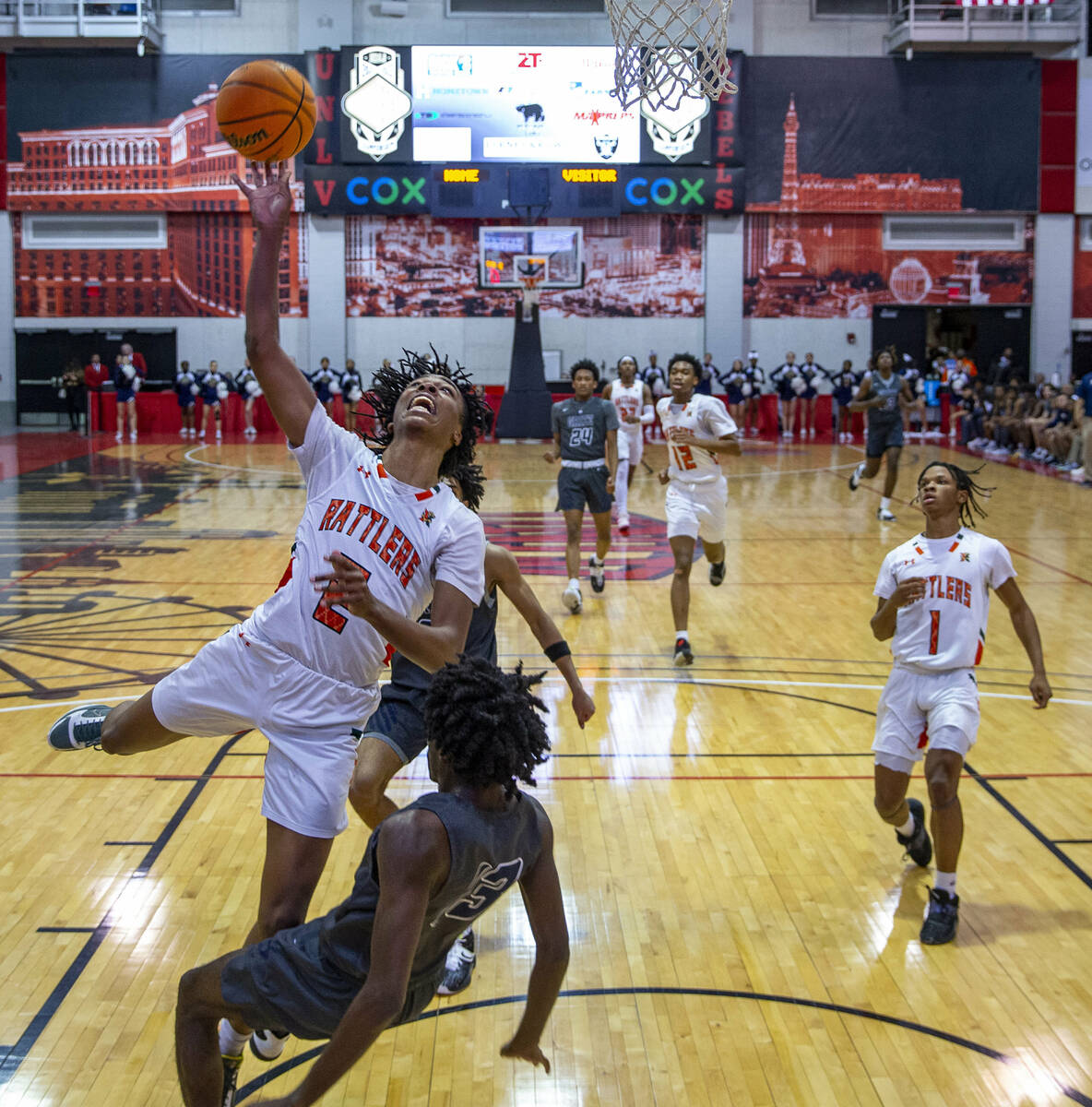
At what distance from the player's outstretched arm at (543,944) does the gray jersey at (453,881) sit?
0.05 meters

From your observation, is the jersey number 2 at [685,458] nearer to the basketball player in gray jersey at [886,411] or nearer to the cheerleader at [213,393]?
the basketball player in gray jersey at [886,411]

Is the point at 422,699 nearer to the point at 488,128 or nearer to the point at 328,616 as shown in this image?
the point at 328,616

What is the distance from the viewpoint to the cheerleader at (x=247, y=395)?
25922mm

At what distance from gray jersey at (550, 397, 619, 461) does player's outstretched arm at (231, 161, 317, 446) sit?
22.0 ft

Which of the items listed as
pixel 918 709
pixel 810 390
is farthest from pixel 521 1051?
pixel 810 390

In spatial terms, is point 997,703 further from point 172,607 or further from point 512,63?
point 512,63

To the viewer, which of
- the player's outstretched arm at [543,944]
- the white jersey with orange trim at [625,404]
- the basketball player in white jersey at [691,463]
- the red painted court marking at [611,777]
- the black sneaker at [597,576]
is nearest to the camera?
the player's outstretched arm at [543,944]

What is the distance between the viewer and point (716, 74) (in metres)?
7.76

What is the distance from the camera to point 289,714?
3498mm

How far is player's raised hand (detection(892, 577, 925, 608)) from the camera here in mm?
4738

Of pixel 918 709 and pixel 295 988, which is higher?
pixel 918 709

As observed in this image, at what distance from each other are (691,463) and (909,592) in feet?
13.9

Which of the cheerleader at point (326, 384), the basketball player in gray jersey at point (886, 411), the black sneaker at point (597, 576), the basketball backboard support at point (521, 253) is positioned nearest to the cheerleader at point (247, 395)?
the cheerleader at point (326, 384)

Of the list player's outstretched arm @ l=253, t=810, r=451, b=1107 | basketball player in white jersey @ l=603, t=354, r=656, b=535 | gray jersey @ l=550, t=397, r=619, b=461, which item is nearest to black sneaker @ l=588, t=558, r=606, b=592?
gray jersey @ l=550, t=397, r=619, b=461
